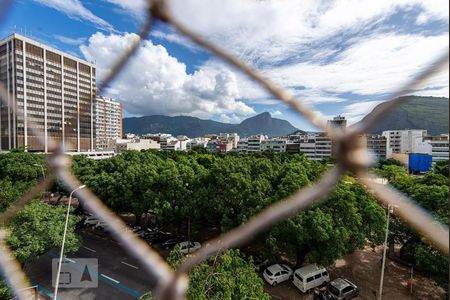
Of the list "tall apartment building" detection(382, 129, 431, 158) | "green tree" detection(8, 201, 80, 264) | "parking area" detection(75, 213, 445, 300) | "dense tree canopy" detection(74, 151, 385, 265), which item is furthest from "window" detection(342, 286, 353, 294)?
"tall apartment building" detection(382, 129, 431, 158)

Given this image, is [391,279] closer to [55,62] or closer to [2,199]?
[55,62]

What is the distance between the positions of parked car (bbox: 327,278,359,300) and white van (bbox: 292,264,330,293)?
235 millimetres

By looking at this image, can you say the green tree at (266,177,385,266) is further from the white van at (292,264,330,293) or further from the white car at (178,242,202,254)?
the white car at (178,242,202,254)

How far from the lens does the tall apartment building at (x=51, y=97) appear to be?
2.54 feet

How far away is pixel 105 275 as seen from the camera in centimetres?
564

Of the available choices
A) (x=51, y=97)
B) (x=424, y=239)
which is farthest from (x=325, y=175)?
(x=424, y=239)

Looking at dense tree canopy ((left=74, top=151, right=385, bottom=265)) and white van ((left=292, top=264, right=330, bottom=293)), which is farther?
white van ((left=292, top=264, right=330, bottom=293))

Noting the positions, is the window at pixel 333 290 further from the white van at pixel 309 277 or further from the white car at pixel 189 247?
the white car at pixel 189 247

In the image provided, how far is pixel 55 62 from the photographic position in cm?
198

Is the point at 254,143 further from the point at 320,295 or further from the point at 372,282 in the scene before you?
the point at 320,295

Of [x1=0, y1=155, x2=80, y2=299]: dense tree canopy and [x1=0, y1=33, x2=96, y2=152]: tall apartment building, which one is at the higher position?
[x1=0, y1=33, x2=96, y2=152]: tall apartment building

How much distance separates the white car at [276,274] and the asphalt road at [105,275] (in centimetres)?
234

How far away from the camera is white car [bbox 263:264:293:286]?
17.5 ft

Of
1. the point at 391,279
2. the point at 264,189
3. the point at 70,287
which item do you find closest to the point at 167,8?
the point at 264,189
